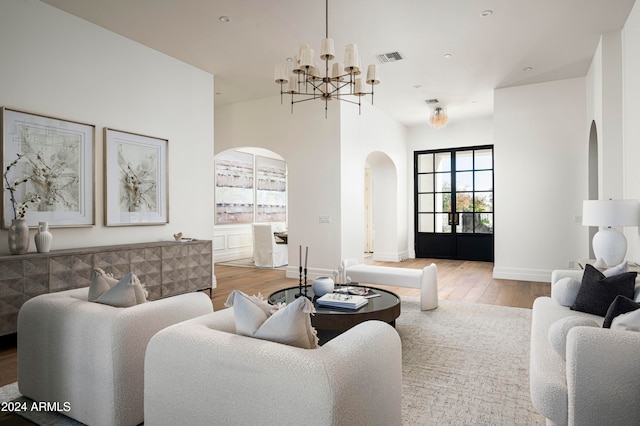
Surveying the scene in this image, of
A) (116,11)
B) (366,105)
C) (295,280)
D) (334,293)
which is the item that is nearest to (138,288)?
(334,293)

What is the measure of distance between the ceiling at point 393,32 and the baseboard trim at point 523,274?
296 cm

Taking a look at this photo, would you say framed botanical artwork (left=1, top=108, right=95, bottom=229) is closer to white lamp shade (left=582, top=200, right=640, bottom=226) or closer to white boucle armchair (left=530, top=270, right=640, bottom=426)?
white boucle armchair (left=530, top=270, right=640, bottom=426)

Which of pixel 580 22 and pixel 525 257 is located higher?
pixel 580 22

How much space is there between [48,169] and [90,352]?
2560 mm

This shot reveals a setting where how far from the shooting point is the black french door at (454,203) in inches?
332

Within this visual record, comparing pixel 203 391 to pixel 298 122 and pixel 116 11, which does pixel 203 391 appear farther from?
pixel 298 122

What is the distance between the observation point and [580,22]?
412 centimetres

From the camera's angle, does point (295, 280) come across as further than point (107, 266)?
Yes

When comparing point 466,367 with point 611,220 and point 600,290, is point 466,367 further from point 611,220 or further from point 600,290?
point 611,220

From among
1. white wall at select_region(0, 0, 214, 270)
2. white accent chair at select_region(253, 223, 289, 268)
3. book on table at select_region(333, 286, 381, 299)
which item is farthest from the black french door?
book on table at select_region(333, 286, 381, 299)

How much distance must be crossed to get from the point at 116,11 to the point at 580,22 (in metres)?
4.76

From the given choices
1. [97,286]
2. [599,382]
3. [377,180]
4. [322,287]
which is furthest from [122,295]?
[377,180]

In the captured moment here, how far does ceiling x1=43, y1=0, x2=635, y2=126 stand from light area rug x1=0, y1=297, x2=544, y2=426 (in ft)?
10.1

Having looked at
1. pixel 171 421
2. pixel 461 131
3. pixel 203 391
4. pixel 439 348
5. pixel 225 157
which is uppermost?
pixel 461 131
